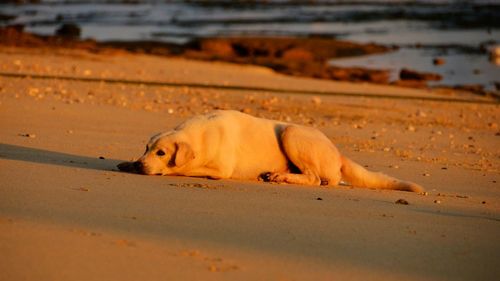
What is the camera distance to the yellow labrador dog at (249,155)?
30.1 feet

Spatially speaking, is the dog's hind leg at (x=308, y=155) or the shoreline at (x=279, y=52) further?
the shoreline at (x=279, y=52)

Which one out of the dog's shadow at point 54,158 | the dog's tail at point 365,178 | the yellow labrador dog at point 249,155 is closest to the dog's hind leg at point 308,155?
the yellow labrador dog at point 249,155

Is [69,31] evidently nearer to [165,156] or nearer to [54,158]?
[54,158]

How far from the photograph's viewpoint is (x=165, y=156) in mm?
9164

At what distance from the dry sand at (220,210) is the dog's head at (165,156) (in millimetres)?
136

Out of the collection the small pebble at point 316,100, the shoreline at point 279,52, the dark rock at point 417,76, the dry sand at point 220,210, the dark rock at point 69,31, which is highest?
the dark rock at point 69,31

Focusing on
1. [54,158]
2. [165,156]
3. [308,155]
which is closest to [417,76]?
[308,155]

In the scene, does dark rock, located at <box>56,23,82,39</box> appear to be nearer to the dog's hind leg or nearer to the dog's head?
the dog's hind leg

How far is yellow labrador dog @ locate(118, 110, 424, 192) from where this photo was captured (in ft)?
30.1

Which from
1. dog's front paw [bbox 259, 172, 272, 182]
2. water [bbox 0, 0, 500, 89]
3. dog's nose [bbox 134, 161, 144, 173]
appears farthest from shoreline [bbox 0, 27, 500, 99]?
dog's nose [bbox 134, 161, 144, 173]

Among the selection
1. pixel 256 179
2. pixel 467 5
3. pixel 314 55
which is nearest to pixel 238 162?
pixel 256 179

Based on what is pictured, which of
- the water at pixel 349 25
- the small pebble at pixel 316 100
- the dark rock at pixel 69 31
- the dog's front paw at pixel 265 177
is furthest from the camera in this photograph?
the dark rock at pixel 69 31

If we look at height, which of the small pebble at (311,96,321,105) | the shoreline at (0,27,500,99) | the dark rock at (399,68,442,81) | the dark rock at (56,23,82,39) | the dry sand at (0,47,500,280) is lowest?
the dry sand at (0,47,500,280)

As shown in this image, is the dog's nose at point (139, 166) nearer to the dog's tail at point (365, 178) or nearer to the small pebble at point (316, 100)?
the dog's tail at point (365, 178)
